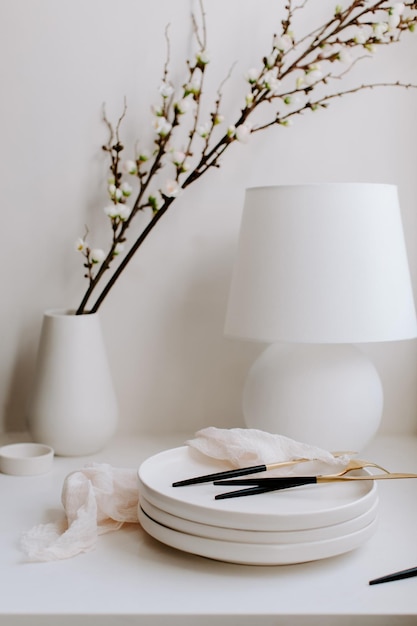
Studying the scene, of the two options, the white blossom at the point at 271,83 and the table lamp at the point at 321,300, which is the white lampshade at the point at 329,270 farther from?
the white blossom at the point at 271,83

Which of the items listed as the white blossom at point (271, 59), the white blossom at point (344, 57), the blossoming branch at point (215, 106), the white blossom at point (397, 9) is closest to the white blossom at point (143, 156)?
the blossoming branch at point (215, 106)

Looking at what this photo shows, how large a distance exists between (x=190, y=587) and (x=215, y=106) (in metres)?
0.82

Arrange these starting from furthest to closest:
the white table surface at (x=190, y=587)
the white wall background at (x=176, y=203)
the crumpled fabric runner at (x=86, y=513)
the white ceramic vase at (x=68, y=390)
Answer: the white wall background at (x=176, y=203) < the white ceramic vase at (x=68, y=390) < the crumpled fabric runner at (x=86, y=513) < the white table surface at (x=190, y=587)

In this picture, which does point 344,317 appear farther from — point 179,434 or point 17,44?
point 17,44

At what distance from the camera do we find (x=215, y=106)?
129cm

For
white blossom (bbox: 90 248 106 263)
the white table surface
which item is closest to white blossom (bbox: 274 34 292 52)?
white blossom (bbox: 90 248 106 263)

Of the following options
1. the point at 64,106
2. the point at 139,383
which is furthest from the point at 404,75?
the point at 139,383

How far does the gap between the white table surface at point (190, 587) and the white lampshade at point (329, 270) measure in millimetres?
272

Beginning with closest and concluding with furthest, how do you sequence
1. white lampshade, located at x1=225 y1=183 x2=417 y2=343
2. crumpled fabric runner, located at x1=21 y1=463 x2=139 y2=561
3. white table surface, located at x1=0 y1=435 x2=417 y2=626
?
white table surface, located at x1=0 y1=435 x2=417 y2=626 → crumpled fabric runner, located at x1=21 y1=463 x2=139 y2=561 → white lampshade, located at x1=225 y1=183 x2=417 y2=343

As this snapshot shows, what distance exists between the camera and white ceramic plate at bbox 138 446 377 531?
2.42 feet

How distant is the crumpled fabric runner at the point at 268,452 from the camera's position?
88 centimetres

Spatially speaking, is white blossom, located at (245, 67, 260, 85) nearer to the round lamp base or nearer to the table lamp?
the table lamp


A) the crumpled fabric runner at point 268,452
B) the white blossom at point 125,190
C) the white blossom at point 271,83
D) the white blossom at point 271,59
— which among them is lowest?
the crumpled fabric runner at point 268,452

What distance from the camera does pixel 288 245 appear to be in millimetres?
1053
